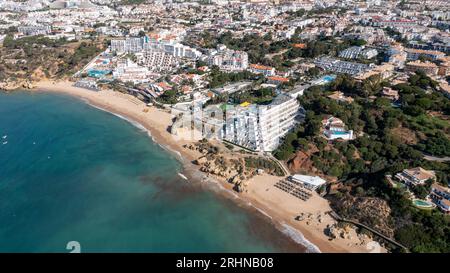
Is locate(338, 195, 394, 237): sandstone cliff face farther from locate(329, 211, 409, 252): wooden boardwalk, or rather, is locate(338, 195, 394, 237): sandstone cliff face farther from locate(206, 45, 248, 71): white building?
locate(206, 45, 248, 71): white building

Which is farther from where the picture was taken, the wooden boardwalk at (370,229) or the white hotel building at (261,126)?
the white hotel building at (261,126)

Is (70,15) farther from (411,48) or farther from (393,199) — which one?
(393,199)

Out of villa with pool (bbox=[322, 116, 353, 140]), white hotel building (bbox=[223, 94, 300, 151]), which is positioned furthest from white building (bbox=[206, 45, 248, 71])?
villa with pool (bbox=[322, 116, 353, 140])

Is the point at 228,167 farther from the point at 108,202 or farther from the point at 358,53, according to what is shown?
the point at 358,53

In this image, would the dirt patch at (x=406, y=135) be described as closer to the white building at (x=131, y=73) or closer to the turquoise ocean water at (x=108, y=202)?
the turquoise ocean water at (x=108, y=202)

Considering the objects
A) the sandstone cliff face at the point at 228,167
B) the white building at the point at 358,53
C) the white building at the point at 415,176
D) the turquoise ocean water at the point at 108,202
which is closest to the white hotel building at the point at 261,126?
the sandstone cliff face at the point at 228,167

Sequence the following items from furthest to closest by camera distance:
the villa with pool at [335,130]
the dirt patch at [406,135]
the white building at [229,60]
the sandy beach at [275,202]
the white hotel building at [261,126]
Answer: the white building at [229,60] → the white hotel building at [261,126] → the villa with pool at [335,130] → the dirt patch at [406,135] → the sandy beach at [275,202]

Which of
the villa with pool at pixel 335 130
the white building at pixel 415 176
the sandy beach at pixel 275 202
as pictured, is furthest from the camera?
the villa with pool at pixel 335 130
